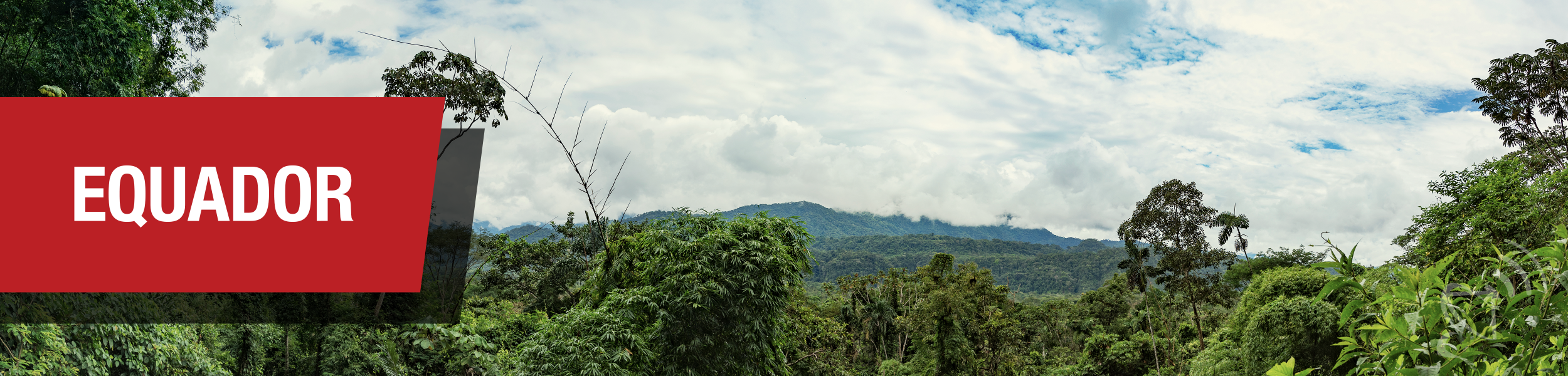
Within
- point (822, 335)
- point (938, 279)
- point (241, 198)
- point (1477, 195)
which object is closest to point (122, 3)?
point (241, 198)

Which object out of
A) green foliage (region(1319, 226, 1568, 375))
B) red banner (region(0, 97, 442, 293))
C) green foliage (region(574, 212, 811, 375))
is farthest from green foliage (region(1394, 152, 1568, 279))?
red banner (region(0, 97, 442, 293))

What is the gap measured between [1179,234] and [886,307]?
34.1 feet

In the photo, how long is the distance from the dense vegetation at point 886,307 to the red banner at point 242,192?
616 mm

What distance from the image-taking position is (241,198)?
4.25 meters

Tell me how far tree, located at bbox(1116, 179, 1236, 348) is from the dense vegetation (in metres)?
0.05

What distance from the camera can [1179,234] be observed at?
1841 cm

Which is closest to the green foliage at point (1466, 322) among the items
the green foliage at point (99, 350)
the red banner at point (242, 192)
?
the red banner at point (242, 192)

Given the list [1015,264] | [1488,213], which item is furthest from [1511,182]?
[1015,264]

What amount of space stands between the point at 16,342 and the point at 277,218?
345 cm

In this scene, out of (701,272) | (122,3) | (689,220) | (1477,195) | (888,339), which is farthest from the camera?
(888,339)

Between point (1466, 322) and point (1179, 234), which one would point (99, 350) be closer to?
point (1466, 322)

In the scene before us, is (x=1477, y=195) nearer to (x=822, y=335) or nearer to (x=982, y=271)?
(x=982, y=271)

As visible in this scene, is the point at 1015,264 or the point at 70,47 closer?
the point at 70,47

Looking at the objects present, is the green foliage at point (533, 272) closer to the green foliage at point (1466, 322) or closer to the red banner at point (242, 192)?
the red banner at point (242, 192)
